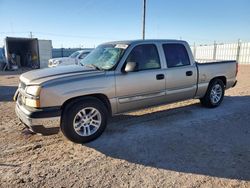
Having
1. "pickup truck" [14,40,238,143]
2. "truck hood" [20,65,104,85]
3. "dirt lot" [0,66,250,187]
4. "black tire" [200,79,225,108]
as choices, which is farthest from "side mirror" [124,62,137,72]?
"black tire" [200,79,225,108]

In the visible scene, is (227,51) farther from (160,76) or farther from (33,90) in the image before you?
(33,90)

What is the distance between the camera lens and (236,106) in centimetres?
706

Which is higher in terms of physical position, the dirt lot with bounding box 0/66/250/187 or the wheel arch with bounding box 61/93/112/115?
the wheel arch with bounding box 61/93/112/115

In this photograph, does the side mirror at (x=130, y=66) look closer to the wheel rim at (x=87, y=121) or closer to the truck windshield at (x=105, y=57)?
the truck windshield at (x=105, y=57)

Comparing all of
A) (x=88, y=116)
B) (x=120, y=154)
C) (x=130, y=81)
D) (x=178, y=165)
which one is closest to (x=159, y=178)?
(x=178, y=165)

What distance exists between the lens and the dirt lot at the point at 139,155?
130 inches

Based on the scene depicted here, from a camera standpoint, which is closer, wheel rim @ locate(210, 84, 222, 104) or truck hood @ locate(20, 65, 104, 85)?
truck hood @ locate(20, 65, 104, 85)

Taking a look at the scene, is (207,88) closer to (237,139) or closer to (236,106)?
(236,106)

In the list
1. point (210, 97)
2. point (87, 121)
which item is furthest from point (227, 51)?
point (87, 121)

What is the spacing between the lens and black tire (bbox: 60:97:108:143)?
420 cm

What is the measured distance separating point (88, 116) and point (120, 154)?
3.15ft

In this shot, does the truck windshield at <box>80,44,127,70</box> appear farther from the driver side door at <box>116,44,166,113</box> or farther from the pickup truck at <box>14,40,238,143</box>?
the driver side door at <box>116,44,166,113</box>

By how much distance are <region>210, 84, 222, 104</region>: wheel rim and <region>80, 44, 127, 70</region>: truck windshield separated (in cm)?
319

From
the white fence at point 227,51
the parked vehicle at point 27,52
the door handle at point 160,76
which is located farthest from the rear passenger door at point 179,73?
the white fence at point 227,51
